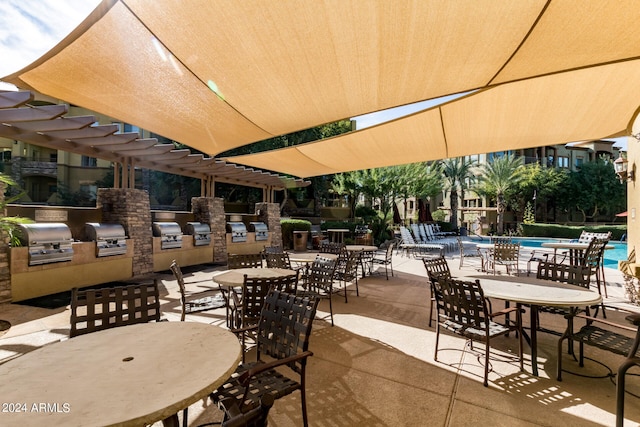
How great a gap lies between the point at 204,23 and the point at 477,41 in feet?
8.19

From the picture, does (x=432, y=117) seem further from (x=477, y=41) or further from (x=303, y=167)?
(x=303, y=167)

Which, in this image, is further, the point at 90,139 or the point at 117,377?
the point at 90,139

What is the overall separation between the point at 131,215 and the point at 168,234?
3.90ft

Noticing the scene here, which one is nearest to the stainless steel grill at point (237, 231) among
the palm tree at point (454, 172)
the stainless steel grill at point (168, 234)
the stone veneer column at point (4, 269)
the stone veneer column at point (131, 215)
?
the stainless steel grill at point (168, 234)

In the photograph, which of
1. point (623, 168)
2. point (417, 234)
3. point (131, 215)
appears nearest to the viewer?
point (623, 168)

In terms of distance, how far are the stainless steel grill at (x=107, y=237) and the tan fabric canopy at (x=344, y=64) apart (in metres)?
3.52

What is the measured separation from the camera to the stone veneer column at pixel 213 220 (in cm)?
1047

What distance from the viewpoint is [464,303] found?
305 cm

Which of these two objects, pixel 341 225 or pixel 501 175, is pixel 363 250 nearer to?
pixel 341 225

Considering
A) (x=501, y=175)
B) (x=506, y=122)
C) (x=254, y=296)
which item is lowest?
(x=254, y=296)

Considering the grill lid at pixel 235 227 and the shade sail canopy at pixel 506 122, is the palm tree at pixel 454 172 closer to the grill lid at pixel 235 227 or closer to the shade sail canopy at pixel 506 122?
the grill lid at pixel 235 227

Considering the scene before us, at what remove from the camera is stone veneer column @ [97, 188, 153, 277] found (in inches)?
307

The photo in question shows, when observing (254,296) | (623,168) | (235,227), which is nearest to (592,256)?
(623,168)

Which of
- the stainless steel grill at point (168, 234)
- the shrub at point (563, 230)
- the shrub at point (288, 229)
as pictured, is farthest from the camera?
the shrub at point (563, 230)
